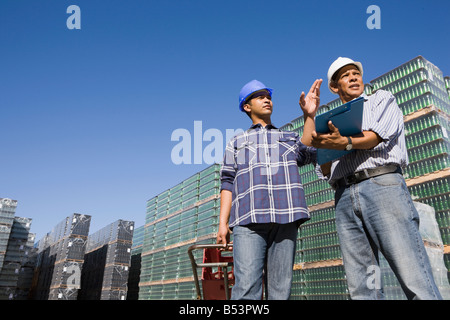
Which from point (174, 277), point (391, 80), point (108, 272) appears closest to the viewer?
point (391, 80)

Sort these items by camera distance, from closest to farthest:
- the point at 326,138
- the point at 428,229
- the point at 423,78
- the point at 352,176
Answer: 1. the point at 326,138
2. the point at 352,176
3. the point at 428,229
4. the point at 423,78

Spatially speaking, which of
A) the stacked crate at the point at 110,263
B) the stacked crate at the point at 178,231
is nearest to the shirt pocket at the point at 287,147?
the stacked crate at the point at 178,231

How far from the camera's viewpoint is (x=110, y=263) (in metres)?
20.2

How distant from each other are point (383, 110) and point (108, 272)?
69.4 ft

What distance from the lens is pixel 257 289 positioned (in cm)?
185

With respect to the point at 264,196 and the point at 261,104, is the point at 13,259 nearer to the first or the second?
the point at 261,104

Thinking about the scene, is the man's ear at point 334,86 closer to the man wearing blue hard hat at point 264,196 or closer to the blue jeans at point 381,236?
the man wearing blue hard hat at point 264,196

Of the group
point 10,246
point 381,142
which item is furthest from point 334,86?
point 10,246

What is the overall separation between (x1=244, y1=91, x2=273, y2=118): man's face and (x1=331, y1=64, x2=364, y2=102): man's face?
19.5 inches

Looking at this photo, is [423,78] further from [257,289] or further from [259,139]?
[257,289]

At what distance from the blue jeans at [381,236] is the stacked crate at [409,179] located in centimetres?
681

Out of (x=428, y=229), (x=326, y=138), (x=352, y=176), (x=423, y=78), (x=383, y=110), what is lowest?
(x=352, y=176)
